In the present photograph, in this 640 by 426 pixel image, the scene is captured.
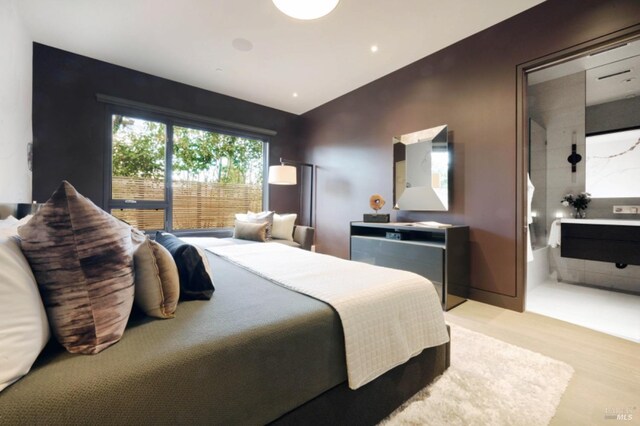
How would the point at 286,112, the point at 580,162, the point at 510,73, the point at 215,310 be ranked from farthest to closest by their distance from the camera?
the point at 286,112, the point at 580,162, the point at 510,73, the point at 215,310

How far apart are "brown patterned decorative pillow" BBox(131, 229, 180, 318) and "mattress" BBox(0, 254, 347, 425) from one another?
5 cm

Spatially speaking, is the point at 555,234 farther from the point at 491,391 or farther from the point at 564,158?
the point at 491,391

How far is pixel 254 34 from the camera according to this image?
291cm

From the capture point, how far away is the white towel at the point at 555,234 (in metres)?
3.42

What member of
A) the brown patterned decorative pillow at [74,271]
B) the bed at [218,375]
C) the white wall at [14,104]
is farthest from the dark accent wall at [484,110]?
the white wall at [14,104]

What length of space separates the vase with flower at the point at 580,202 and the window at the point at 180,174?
4.56m

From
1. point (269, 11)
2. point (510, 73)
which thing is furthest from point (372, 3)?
point (510, 73)

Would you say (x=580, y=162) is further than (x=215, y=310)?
Yes

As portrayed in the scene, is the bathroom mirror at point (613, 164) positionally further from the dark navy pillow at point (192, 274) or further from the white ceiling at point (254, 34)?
the dark navy pillow at point (192, 274)

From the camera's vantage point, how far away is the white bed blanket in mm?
1135

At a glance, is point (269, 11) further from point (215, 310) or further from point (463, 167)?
point (215, 310)

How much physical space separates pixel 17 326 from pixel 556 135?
5115 mm

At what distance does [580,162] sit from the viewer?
353 cm

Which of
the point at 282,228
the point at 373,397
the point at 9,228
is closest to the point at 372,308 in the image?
the point at 373,397
